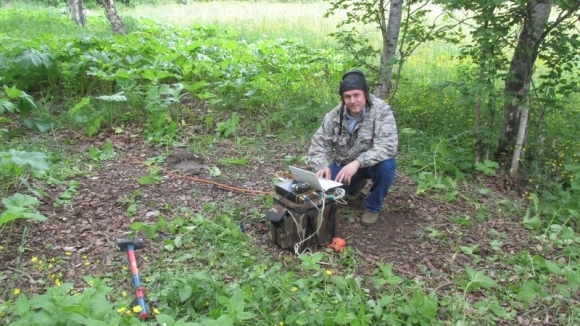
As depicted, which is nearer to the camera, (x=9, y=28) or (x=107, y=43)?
(x=107, y=43)

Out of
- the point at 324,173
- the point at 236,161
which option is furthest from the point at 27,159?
the point at 324,173

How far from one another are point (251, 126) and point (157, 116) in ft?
3.50

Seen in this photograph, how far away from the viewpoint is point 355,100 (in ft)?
10.3

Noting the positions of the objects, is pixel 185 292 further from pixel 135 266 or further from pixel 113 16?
pixel 113 16

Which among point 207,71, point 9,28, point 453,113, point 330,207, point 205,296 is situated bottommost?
point 205,296

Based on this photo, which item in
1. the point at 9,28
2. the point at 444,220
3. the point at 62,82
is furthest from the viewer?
the point at 9,28

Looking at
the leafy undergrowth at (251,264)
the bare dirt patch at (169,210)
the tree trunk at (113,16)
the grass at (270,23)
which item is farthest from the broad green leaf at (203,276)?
the tree trunk at (113,16)

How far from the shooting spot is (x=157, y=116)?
4898 millimetres

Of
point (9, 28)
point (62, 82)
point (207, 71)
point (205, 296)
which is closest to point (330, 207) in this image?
point (205, 296)

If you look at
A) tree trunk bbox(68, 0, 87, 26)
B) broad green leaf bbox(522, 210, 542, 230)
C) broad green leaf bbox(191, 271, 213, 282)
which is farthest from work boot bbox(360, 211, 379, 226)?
tree trunk bbox(68, 0, 87, 26)

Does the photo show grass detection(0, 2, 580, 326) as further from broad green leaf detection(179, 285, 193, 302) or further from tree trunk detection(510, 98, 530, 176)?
tree trunk detection(510, 98, 530, 176)

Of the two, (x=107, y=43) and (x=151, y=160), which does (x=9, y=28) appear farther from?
(x=151, y=160)

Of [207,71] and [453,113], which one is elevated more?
[207,71]

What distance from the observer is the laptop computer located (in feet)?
9.21
